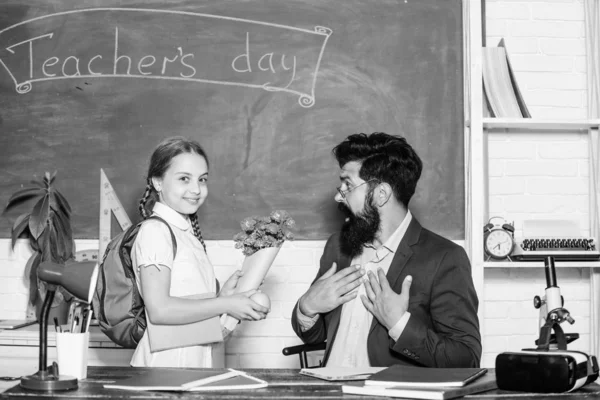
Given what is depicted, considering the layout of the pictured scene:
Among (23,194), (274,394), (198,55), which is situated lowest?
(274,394)

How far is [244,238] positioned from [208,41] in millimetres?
1352

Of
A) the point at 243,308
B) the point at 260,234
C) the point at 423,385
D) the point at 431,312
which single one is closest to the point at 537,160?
the point at 431,312

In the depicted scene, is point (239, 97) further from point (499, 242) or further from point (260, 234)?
point (499, 242)

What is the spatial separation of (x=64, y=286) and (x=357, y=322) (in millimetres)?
1084

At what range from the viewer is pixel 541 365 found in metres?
1.88

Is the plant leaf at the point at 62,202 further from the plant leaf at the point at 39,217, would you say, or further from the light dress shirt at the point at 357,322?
the light dress shirt at the point at 357,322

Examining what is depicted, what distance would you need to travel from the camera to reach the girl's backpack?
254 centimetres

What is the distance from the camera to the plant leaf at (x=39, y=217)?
11.1 ft

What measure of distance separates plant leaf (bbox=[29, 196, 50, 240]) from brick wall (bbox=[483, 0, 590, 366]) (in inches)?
81.7

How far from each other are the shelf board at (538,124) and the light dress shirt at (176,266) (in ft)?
5.00

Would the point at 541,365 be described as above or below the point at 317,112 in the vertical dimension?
below

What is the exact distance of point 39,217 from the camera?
3.41 meters

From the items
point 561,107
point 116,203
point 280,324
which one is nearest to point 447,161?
point 561,107

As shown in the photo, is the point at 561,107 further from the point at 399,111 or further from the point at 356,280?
the point at 356,280
